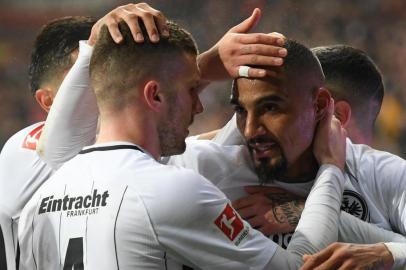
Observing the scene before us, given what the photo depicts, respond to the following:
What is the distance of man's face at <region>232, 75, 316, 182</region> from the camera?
246 cm

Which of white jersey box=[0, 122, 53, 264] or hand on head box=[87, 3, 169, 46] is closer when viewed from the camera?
hand on head box=[87, 3, 169, 46]

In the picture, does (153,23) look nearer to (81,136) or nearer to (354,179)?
(81,136)

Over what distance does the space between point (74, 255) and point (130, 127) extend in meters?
0.38

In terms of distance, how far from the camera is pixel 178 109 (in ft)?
7.32

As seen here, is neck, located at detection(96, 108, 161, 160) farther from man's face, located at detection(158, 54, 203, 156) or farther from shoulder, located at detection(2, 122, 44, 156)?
shoulder, located at detection(2, 122, 44, 156)

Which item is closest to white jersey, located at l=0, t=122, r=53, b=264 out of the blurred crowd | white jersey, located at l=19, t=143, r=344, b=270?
white jersey, located at l=19, t=143, r=344, b=270

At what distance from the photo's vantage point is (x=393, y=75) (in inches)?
249

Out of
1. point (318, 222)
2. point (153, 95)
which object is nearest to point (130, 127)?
point (153, 95)

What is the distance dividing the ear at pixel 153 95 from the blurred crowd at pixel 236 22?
3.46 m

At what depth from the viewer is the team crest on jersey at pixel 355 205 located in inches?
99.1

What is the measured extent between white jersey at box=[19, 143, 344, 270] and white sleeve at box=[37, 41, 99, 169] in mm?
330

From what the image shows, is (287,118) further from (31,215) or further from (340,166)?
(31,215)

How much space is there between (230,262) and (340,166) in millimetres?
571

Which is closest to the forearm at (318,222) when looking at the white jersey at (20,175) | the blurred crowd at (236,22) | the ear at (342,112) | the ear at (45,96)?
the ear at (342,112)
